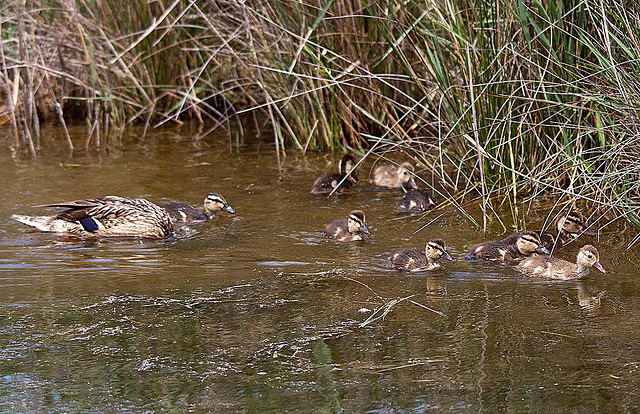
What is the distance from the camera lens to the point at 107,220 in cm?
611

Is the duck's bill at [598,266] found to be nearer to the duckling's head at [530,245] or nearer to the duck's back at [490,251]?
the duckling's head at [530,245]

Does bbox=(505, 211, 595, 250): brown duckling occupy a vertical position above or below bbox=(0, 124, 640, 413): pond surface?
above

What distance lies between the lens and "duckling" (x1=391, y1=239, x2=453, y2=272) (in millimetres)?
4969

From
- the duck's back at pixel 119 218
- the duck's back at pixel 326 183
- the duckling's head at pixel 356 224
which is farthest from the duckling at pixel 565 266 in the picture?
the duck's back at pixel 119 218

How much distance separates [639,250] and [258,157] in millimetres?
4317

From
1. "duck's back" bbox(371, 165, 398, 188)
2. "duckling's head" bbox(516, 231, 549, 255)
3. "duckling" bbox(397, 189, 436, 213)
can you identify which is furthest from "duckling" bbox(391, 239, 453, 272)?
"duck's back" bbox(371, 165, 398, 188)

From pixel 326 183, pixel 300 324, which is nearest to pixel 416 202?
Result: pixel 326 183

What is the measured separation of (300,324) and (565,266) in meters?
1.73

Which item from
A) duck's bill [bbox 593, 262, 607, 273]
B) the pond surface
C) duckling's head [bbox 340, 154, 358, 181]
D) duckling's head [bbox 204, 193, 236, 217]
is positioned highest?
duckling's head [bbox 340, 154, 358, 181]

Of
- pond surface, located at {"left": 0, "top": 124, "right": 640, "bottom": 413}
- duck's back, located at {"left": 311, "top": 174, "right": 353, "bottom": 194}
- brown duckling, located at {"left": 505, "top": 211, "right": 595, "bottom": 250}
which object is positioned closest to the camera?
pond surface, located at {"left": 0, "top": 124, "right": 640, "bottom": 413}

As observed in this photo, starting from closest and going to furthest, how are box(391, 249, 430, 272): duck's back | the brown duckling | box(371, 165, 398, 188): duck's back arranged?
box(391, 249, 430, 272): duck's back < the brown duckling < box(371, 165, 398, 188): duck's back

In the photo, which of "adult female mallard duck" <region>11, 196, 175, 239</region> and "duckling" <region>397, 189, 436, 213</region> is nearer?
"adult female mallard duck" <region>11, 196, 175, 239</region>

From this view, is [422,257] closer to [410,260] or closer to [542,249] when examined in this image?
[410,260]

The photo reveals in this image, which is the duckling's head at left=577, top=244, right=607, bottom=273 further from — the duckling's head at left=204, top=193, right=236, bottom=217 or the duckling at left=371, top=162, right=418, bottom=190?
the duckling's head at left=204, top=193, right=236, bottom=217
